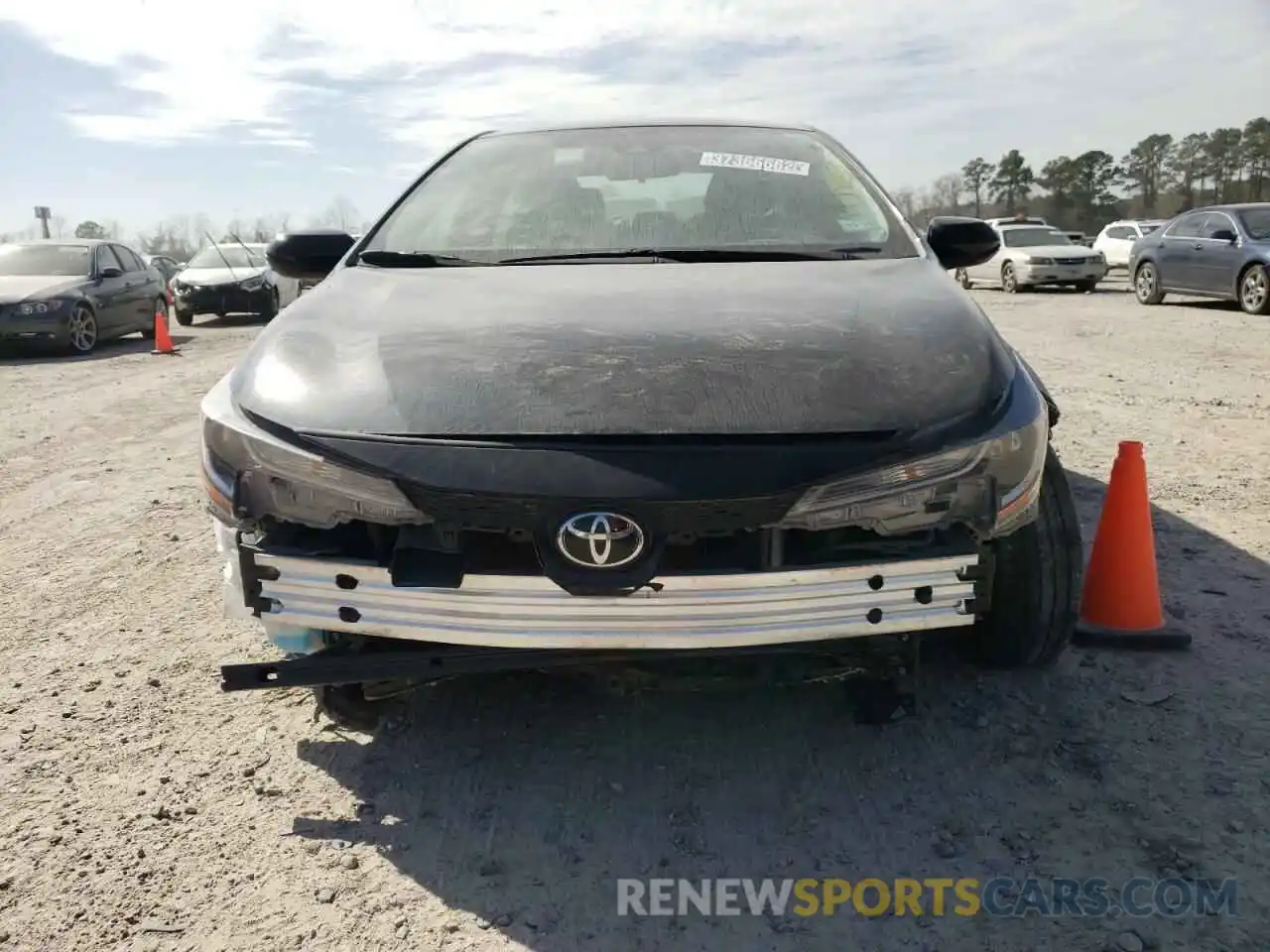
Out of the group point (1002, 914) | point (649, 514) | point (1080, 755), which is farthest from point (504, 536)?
point (1080, 755)

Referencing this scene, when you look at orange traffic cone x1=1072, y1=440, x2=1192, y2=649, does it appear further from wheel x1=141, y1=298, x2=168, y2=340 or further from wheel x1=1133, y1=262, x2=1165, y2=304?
wheel x1=1133, y1=262, x2=1165, y2=304

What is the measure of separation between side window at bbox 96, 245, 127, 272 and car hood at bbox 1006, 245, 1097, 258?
15.4m

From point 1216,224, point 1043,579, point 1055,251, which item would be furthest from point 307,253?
point 1055,251

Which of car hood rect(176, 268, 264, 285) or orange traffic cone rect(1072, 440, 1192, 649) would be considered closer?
orange traffic cone rect(1072, 440, 1192, 649)

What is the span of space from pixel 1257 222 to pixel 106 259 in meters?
14.8

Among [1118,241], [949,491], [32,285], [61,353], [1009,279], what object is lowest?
[61,353]

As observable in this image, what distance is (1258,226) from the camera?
42.9ft

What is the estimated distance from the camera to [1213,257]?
13625mm

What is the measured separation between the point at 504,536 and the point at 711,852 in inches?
31.5

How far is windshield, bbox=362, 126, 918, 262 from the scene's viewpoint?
2902 mm

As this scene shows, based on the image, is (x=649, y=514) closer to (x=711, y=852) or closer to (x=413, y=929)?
(x=711, y=852)

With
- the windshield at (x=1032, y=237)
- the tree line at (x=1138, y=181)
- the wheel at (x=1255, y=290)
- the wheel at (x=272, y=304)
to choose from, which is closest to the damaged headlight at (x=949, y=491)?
the wheel at (x=1255, y=290)

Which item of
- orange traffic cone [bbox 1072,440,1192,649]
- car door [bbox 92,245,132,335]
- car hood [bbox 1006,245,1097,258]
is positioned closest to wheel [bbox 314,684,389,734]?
orange traffic cone [bbox 1072,440,1192,649]

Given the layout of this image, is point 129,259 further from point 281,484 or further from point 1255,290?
point 1255,290
